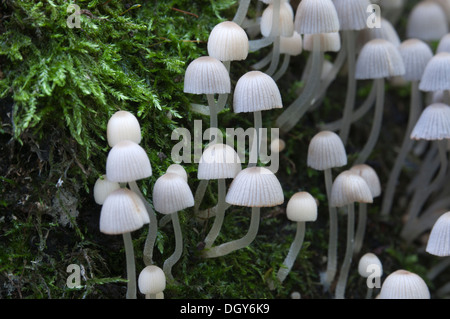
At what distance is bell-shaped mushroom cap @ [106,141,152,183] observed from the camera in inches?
59.2

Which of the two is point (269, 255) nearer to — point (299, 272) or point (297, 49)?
point (299, 272)

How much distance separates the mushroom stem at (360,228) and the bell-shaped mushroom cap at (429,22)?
4.24 ft

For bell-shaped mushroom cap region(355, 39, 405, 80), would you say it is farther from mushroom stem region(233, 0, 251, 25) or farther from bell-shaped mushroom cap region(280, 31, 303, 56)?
mushroom stem region(233, 0, 251, 25)

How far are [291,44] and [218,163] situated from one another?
79 cm

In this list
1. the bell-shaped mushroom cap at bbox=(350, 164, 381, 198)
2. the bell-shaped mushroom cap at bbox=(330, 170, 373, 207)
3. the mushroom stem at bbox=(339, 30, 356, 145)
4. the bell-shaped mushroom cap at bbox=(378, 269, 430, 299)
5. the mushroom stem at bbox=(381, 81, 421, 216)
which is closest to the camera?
the bell-shaped mushroom cap at bbox=(378, 269, 430, 299)

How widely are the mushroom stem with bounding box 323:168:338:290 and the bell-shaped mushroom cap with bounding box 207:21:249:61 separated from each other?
698mm

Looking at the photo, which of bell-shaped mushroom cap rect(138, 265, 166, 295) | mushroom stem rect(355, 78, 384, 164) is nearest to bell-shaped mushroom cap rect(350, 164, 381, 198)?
mushroom stem rect(355, 78, 384, 164)

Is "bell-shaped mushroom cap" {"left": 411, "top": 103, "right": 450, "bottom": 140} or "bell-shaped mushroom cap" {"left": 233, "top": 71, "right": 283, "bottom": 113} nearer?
"bell-shaped mushroom cap" {"left": 233, "top": 71, "right": 283, "bottom": 113}

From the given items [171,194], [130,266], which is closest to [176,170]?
[171,194]

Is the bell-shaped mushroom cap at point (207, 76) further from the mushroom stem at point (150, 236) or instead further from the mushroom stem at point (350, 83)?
the mushroom stem at point (350, 83)

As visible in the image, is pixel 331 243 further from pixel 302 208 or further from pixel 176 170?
pixel 176 170

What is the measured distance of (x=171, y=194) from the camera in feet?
5.32
